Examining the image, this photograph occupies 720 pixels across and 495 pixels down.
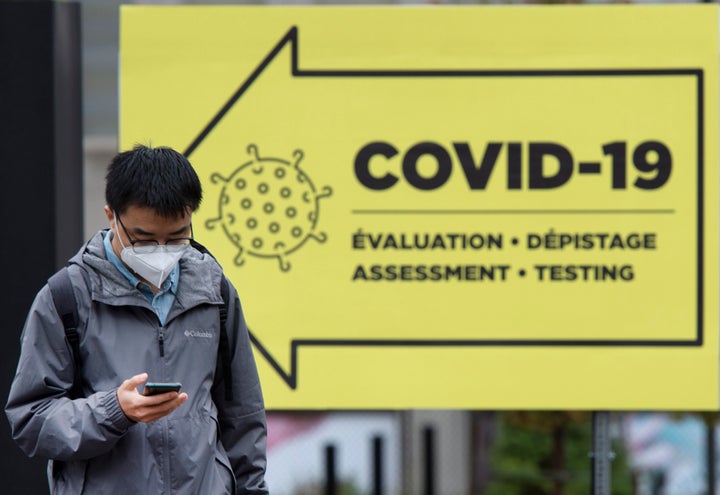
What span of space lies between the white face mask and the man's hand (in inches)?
11.0

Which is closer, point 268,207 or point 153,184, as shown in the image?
point 153,184

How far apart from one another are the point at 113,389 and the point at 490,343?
83.8 inches

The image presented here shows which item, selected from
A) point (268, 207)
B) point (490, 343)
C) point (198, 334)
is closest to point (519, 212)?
point (490, 343)

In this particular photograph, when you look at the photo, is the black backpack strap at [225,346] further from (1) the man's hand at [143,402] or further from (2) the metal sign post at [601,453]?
(2) the metal sign post at [601,453]

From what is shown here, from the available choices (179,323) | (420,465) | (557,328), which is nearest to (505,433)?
(420,465)

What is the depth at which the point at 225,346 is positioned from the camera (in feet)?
10.2

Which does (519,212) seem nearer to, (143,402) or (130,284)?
(130,284)

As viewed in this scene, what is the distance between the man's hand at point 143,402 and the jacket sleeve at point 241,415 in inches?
17.0

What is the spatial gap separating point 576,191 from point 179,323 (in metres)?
2.23

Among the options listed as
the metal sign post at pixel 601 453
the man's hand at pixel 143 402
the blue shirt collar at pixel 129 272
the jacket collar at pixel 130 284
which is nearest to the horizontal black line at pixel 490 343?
the metal sign post at pixel 601 453

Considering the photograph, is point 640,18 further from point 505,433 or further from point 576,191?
point 505,433

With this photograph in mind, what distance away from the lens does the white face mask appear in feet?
9.36

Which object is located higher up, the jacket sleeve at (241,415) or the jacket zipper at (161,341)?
the jacket zipper at (161,341)

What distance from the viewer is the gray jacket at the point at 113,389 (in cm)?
277
